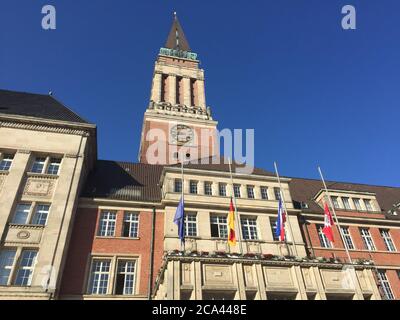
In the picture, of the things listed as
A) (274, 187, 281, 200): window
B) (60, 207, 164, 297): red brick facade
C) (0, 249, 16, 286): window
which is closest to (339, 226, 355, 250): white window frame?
(274, 187, 281, 200): window

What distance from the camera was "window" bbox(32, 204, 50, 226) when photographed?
2183 centimetres

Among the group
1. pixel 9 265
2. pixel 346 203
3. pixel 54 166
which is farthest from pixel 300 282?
pixel 54 166

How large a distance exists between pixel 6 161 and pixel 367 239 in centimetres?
3076

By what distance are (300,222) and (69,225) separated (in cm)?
1862

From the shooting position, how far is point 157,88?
172ft

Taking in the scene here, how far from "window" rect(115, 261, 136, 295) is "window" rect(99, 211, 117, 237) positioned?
251cm

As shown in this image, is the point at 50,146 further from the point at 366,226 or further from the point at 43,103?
the point at 366,226

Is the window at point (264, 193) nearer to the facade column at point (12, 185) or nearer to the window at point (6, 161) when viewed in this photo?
the facade column at point (12, 185)

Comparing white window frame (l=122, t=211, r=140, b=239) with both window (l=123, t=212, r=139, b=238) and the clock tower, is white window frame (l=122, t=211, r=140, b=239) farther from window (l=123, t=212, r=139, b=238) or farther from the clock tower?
the clock tower

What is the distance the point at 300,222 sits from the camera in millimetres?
28016

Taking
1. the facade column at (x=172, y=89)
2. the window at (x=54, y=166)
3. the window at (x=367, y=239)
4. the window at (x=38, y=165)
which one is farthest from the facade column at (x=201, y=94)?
the window at (x=38, y=165)

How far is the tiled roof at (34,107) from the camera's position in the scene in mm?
27545
